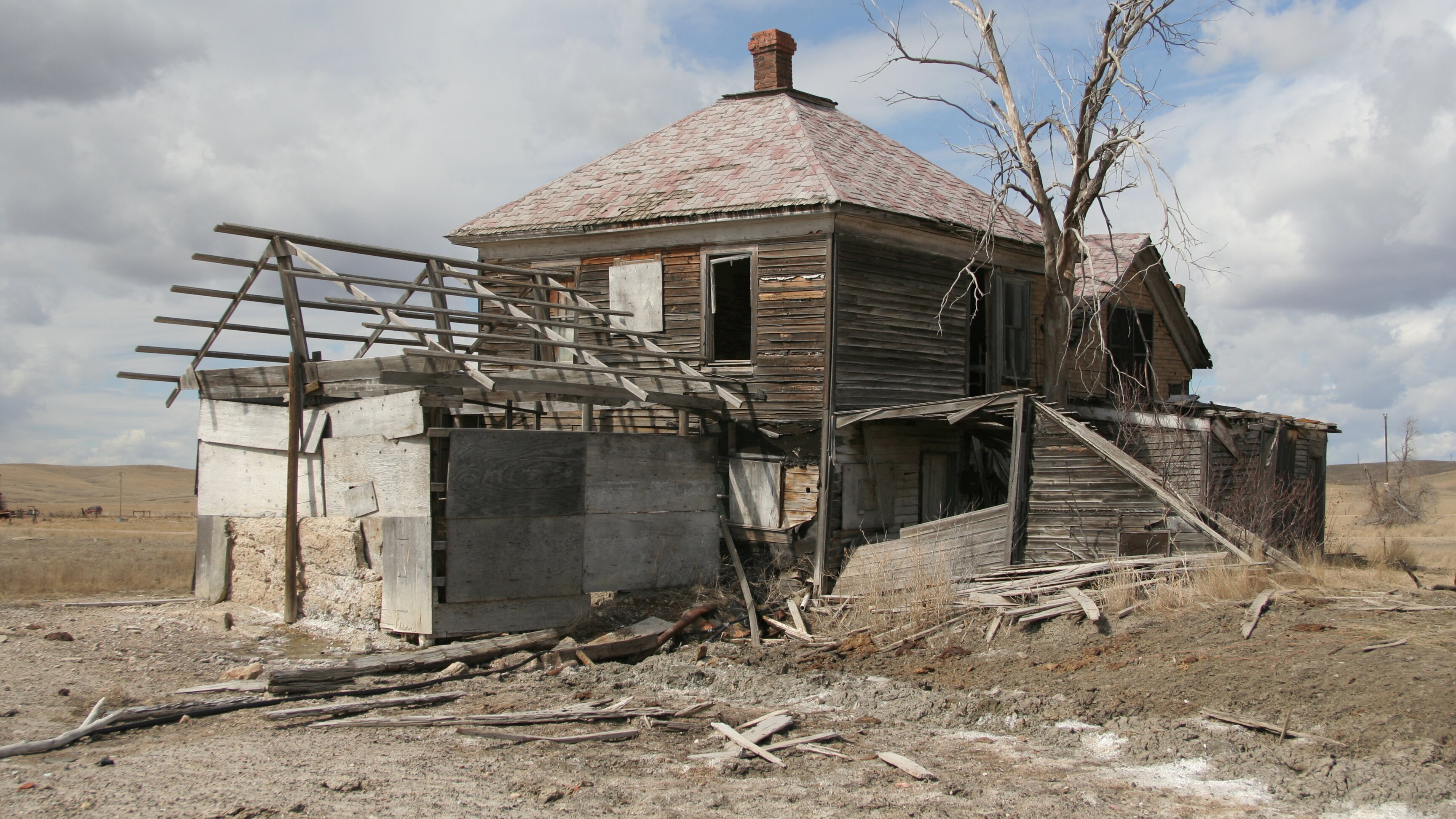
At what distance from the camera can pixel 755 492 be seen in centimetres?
1309

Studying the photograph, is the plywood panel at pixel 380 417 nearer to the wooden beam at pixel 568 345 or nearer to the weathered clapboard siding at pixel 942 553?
the wooden beam at pixel 568 345

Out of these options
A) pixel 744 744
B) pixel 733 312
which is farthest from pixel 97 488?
pixel 744 744

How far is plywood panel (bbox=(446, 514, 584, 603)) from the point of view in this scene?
9977 mm

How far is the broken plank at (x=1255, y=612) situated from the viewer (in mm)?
8008

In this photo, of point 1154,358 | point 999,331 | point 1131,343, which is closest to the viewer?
point 999,331

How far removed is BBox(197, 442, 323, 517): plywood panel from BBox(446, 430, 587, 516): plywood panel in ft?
6.27

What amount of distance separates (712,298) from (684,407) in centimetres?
199

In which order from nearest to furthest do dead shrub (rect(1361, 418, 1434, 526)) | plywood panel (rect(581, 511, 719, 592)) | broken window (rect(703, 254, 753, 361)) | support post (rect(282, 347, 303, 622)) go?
support post (rect(282, 347, 303, 622)), plywood panel (rect(581, 511, 719, 592)), broken window (rect(703, 254, 753, 361)), dead shrub (rect(1361, 418, 1434, 526))

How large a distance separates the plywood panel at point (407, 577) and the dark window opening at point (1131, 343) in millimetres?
11984

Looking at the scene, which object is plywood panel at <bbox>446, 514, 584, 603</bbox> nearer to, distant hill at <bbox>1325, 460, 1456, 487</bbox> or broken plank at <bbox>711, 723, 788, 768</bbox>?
broken plank at <bbox>711, 723, 788, 768</bbox>

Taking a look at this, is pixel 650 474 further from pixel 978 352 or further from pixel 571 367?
pixel 978 352

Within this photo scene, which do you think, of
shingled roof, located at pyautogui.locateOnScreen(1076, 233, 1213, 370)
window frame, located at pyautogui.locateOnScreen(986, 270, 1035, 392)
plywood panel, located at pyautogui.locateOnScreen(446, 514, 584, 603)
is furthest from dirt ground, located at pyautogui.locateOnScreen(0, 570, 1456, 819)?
shingled roof, located at pyautogui.locateOnScreen(1076, 233, 1213, 370)

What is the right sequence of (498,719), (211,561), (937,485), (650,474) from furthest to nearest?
(937,485) < (211,561) < (650,474) < (498,719)

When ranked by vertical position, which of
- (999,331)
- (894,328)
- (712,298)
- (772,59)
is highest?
(772,59)
